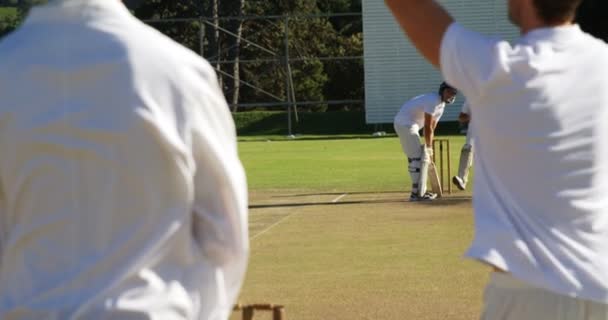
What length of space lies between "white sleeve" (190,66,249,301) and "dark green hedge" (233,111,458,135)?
42048mm

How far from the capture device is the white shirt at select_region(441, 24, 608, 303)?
3.46 m

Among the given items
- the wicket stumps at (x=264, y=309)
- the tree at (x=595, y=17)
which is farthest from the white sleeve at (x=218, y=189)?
the tree at (x=595, y=17)

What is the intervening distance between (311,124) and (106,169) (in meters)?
44.7

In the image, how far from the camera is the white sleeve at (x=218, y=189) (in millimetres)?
2850

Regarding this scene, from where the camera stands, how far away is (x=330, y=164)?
27.9 meters

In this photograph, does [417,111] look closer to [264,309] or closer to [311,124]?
[264,309]

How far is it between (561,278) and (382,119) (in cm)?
4299

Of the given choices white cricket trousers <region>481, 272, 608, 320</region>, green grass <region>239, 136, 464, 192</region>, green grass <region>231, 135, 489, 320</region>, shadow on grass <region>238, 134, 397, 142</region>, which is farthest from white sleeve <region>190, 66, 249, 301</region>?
shadow on grass <region>238, 134, 397, 142</region>

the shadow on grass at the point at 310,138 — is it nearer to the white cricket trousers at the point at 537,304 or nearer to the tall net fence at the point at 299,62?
the tall net fence at the point at 299,62

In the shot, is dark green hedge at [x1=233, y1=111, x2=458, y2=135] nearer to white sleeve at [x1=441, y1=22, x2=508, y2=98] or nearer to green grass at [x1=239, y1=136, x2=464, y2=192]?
green grass at [x1=239, y1=136, x2=464, y2=192]

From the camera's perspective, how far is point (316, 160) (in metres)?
29.6

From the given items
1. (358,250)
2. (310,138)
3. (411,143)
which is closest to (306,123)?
(310,138)

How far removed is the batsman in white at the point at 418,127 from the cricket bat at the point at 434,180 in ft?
0.43

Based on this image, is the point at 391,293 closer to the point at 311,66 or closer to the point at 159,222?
the point at 159,222
